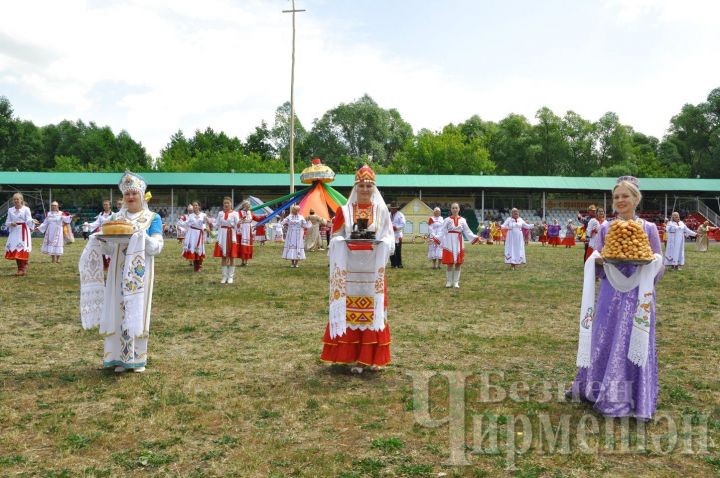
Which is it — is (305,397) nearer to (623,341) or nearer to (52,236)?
(623,341)

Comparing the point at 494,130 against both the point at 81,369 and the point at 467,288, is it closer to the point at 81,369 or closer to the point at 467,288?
the point at 467,288

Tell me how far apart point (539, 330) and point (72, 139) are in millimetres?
76508

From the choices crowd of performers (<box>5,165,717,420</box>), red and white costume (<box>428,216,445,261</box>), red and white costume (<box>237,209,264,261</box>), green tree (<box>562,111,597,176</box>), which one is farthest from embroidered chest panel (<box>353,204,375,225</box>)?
green tree (<box>562,111,597,176</box>)

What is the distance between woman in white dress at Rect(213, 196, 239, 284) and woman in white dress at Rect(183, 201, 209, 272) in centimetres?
109

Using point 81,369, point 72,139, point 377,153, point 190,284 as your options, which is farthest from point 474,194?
point 72,139

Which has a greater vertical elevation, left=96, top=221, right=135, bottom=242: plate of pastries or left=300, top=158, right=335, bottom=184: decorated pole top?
left=300, top=158, right=335, bottom=184: decorated pole top

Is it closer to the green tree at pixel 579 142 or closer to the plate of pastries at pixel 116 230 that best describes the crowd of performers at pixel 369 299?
the plate of pastries at pixel 116 230

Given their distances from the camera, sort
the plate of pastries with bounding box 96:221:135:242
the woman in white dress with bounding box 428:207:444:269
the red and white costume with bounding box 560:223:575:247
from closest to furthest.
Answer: the plate of pastries with bounding box 96:221:135:242
the woman in white dress with bounding box 428:207:444:269
the red and white costume with bounding box 560:223:575:247

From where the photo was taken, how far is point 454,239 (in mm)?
13734

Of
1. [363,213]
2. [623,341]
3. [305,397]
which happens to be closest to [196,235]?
[363,213]

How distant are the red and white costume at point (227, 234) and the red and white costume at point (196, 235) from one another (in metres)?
1.09

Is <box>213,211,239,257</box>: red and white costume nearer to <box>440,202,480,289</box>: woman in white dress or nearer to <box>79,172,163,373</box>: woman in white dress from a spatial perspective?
<box>440,202,480,289</box>: woman in white dress

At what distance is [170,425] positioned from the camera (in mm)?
4613

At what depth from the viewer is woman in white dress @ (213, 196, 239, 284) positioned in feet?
44.7
